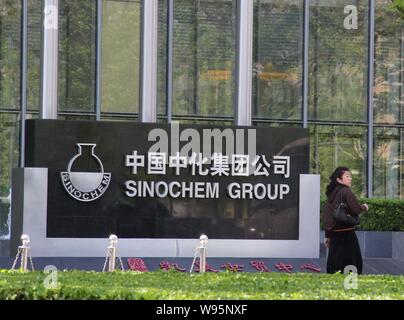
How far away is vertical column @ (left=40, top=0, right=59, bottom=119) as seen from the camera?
23.9 m

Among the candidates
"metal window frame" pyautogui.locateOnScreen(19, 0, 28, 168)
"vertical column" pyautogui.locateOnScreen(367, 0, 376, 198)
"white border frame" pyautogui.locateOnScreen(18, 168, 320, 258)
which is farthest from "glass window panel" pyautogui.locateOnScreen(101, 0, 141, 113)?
"white border frame" pyautogui.locateOnScreen(18, 168, 320, 258)

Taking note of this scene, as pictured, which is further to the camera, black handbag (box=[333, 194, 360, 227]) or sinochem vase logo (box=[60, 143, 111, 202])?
sinochem vase logo (box=[60, 143, 111, 202])

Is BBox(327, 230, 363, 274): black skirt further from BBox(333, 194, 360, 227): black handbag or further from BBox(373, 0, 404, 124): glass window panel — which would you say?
BBox(373, 0, 404, 124): glass window panel

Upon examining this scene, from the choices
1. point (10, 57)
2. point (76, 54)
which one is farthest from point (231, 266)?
point (10, 57)

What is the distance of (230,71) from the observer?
30625mm

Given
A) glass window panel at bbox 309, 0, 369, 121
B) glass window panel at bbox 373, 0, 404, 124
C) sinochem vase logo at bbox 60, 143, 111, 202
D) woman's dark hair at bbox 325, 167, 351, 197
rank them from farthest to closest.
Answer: glass window panel at bbox 373, 0, 404, 124 < glass window panel at bbox 309, 0, 369, 121 < sinochem vase logo at bbox 60, 143, 111, 202 < woman's dark hair at bbox 325, 167, 351, 197

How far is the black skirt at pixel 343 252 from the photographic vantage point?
61.5 ft

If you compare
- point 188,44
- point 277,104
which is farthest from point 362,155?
point 188,44

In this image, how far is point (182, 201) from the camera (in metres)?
23.5

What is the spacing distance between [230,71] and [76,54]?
12.1ft

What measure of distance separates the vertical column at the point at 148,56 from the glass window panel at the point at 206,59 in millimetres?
5148

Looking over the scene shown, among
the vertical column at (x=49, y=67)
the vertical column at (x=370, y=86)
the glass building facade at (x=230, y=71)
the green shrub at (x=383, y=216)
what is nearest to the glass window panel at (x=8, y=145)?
the glass building facade at (x=230, y=71)

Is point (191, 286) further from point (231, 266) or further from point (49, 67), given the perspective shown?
point (49, 67)

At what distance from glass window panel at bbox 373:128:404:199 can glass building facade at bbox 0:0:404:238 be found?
0.02 m
